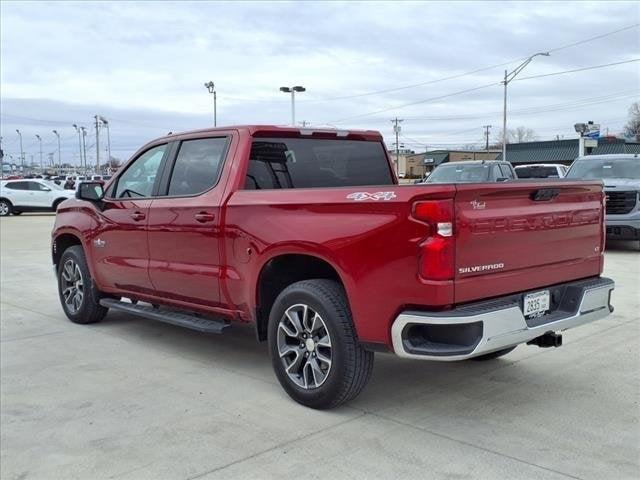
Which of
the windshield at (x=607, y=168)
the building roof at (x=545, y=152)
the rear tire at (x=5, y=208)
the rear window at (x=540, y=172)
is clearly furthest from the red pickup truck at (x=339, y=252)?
the building roof at (x=545, y=152)

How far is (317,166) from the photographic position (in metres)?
5.42

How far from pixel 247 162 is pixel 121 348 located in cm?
231

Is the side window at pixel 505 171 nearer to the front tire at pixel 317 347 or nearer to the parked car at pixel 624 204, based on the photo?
the parked car at pixel 624 204

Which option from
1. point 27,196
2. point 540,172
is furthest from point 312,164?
point 27,196

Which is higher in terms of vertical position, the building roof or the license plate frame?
the building roof

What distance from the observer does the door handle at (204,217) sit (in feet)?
16.6

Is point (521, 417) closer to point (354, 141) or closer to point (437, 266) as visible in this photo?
point (437, 266)

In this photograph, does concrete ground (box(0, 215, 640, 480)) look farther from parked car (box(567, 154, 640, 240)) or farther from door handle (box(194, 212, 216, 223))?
parked car (box(567, 154, 640, 240))

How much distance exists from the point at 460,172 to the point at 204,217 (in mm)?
11146

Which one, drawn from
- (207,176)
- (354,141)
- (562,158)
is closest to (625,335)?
(354,141)

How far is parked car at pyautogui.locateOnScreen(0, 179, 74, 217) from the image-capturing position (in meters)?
29.5

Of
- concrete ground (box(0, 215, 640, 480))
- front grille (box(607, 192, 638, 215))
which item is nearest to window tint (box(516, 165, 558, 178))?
front grille (box(607, 192, 638, 215))

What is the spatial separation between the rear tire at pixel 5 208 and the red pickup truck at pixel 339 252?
26104mm

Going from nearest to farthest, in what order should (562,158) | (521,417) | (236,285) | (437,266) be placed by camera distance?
(437,266)
(521,417)
(236,285)
(562,158)
